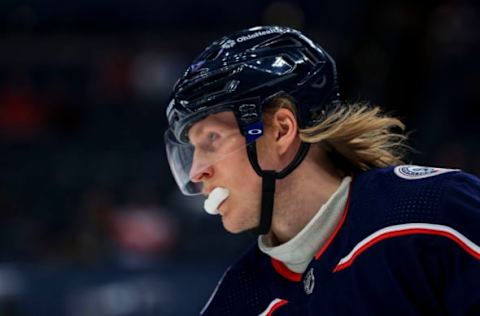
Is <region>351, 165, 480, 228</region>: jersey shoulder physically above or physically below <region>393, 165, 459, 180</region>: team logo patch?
below

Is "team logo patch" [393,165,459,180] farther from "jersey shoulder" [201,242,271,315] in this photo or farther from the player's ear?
"jersey shoulder" [201,242,271,315]

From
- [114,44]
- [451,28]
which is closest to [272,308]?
[451,28]

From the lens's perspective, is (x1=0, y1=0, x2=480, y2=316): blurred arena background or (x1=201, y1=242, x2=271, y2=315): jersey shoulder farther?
(x1=0, y1=0, x2=480, y2=316): blurred arena background

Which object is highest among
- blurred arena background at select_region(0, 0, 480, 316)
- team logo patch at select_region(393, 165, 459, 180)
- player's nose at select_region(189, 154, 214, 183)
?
player's nose at select_region(189, 154, 214, 183)

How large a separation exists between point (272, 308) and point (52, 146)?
6375 millimetres

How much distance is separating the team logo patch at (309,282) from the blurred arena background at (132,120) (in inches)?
146

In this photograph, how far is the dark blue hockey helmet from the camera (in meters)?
2.09

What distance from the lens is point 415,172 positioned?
203cm

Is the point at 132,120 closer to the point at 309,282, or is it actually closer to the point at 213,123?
the point at 213,123

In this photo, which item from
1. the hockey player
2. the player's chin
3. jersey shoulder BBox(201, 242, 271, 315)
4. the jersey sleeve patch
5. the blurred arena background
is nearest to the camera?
the jersey sleeve patch

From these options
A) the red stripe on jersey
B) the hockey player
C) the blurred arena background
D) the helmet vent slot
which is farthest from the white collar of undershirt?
the blurred arena background

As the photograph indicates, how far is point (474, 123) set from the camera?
8102 mm

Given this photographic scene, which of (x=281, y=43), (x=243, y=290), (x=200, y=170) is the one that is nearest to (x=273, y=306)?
(x=243, y=290)

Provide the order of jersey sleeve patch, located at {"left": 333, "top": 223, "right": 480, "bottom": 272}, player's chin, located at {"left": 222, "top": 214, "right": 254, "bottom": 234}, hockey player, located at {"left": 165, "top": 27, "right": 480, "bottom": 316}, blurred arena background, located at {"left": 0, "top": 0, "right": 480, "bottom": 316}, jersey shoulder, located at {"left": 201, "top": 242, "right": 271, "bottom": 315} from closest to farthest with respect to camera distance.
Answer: jersey sleeve patch, located at {"left": 333, "top": 223, "right": 480, "bottom": 272}, hockey player, located at {"left": 165, "top": 27, "right": 480, "bottom": 316}, player's chin, located at {"left": 222, "top": 214, "right": 254, "bottom": 234}, jersey shoulder, located at {"left": 201, "top": 242, "right": 271, "bottom": 315}, blurred arena background, located at {"left": 0, "top": 0, "right": 480, "bottom": 316}
